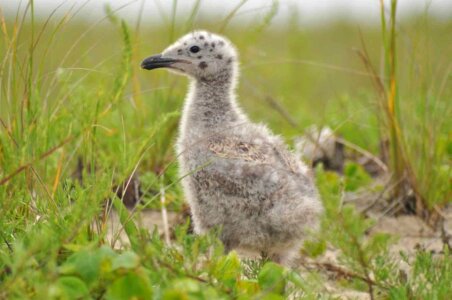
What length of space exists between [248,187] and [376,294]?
70 cm

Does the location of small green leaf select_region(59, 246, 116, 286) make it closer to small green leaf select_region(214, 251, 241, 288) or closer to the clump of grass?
small green leaf select_region(214, 251, 241, 288)

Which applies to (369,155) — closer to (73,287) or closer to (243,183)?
(243,183)

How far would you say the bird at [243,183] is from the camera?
3.73m

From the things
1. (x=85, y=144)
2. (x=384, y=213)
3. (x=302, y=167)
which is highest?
(x=85, y=144)

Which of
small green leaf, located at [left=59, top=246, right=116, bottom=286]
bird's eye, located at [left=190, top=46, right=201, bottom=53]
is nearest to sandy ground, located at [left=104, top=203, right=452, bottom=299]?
bird's eye, located at [left=190, top=46, right=201, bottom=53]

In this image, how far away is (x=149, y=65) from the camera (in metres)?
4.35

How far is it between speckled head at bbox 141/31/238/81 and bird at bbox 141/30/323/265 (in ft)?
0.43

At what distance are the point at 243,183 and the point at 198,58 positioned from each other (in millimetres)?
881

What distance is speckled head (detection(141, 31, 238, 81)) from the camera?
434 cm

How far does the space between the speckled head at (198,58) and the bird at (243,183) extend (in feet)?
0.43

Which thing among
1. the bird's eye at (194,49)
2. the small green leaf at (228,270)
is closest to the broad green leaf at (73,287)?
the small green leaf at (228,270)

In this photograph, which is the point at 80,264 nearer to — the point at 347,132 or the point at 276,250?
the point at 276,250

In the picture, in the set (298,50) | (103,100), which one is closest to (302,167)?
(103,100)

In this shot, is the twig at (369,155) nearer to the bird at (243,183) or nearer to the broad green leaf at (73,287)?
the bird at (243,183)
